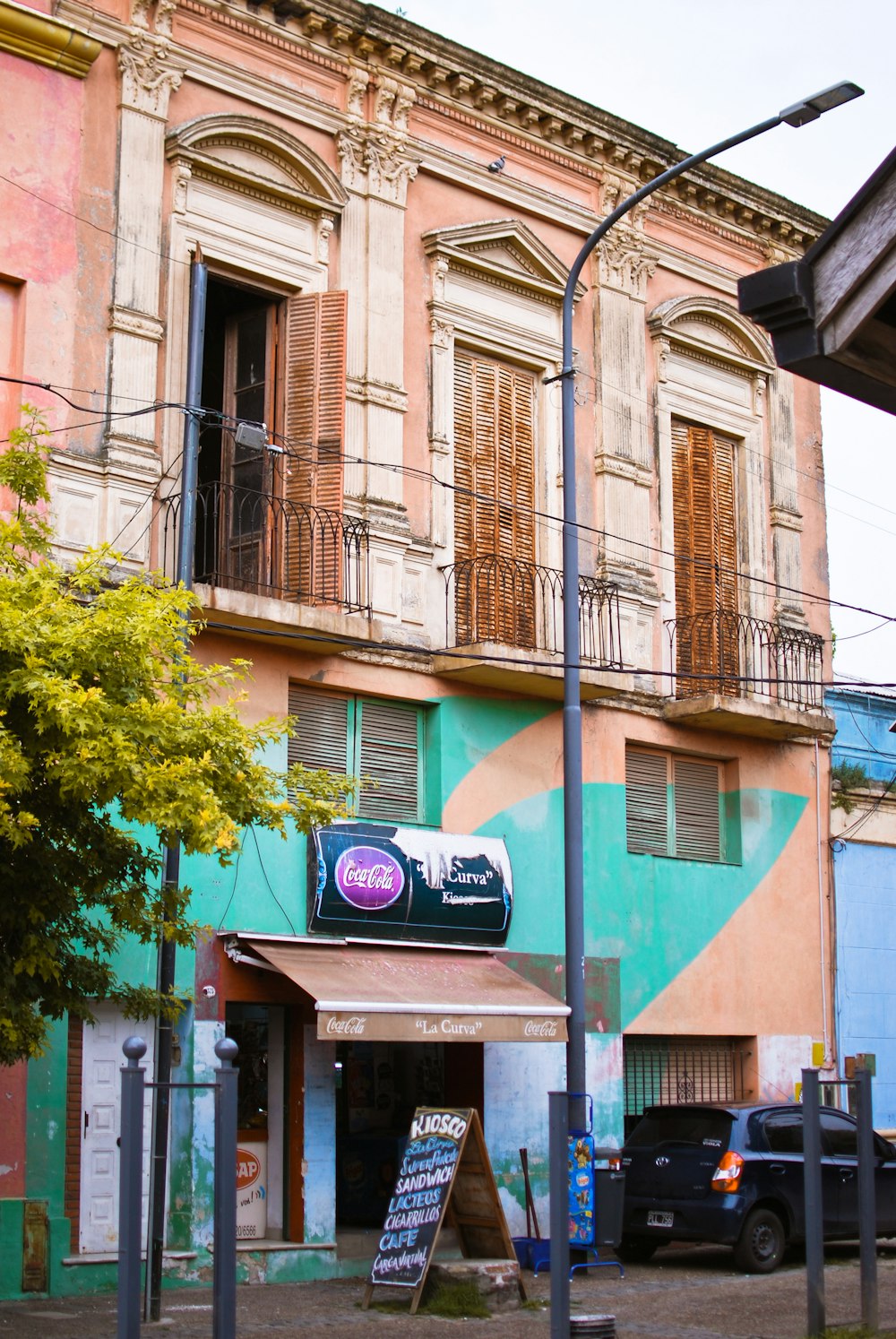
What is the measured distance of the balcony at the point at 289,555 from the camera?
17000mm

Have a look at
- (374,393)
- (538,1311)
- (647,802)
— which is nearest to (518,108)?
(374,393)

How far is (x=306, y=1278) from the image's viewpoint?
15703 mm

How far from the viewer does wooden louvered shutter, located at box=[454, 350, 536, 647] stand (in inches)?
730

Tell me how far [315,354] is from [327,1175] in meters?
7.92

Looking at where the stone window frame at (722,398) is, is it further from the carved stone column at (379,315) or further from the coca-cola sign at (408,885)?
the coca-cola sign at (408,885)

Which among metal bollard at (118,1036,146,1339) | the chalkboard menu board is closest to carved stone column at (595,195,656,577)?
the chalkboard menu board

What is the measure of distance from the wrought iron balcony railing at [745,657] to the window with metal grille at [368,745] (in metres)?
3.87

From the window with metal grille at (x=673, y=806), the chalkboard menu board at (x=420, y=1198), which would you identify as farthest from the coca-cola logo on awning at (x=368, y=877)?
the window with metal grille at (x=673, y=806)

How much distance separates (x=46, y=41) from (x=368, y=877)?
8.24 m

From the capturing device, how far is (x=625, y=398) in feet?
67.2

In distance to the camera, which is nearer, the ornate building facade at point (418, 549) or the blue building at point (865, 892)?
the ornate building facade at point (418, 549)

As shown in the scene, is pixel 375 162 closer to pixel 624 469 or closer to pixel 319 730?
pixel 624 469

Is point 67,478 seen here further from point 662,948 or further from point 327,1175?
point 662,948

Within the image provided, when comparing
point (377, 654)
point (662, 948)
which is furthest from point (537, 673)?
point (662, 948)
